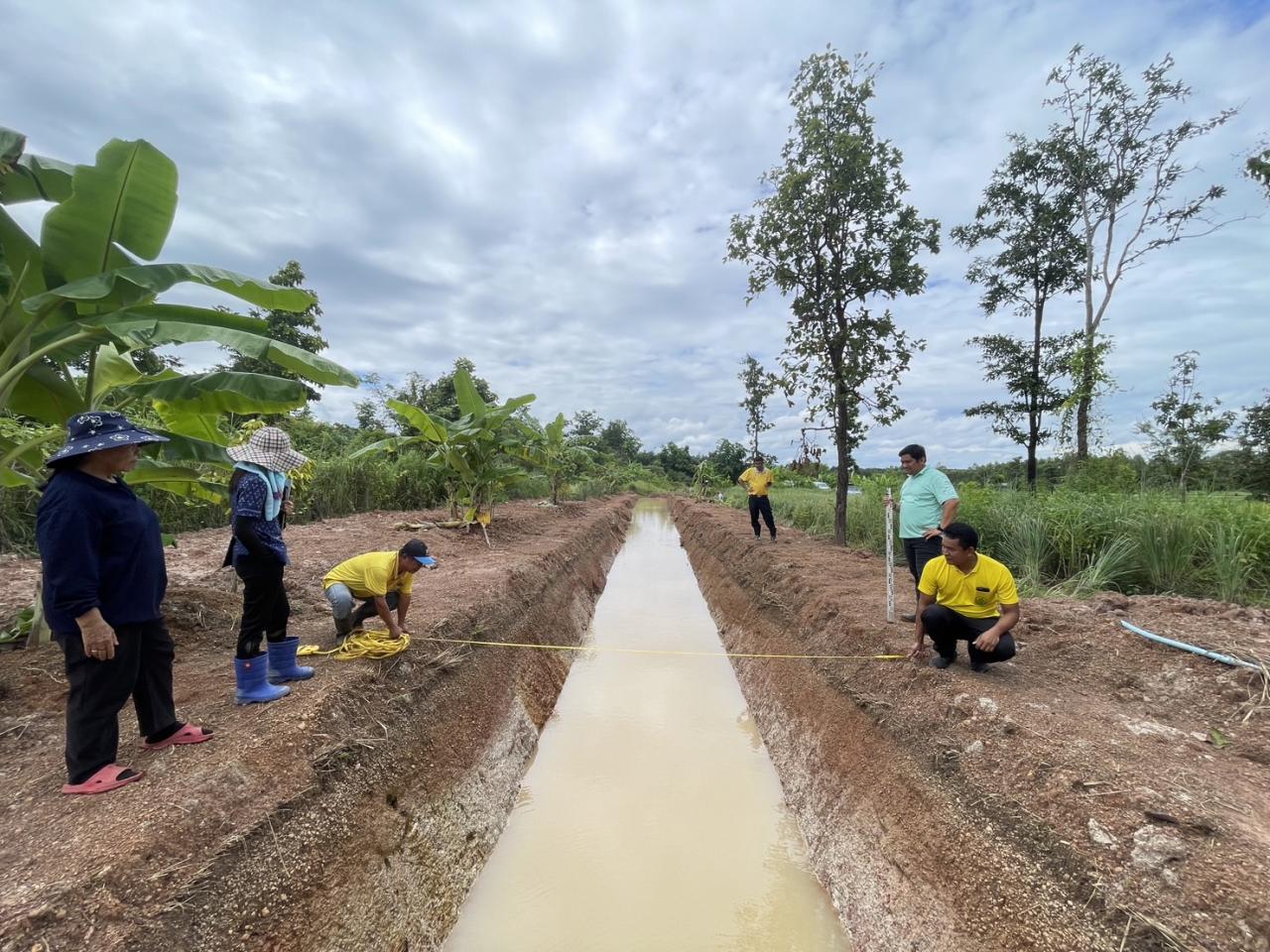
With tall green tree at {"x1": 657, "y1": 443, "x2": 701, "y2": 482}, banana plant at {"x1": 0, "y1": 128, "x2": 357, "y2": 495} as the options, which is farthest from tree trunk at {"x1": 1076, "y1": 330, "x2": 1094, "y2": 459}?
tall green tree at {"x1": 657, "y1": 443, "x2": 701, "y2": 482}

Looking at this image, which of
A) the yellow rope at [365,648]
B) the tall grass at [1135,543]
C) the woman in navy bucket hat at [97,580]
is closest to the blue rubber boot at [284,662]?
the yellow rope at [365,648]

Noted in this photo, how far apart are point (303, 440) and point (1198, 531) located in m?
15.5

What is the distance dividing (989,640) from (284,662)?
15.8ft

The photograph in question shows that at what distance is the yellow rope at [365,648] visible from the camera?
13.5 ft

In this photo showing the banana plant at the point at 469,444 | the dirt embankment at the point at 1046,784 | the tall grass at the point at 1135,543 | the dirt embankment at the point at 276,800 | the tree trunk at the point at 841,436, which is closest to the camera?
the dirt embankment at the point at 276,800

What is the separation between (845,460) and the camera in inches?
389

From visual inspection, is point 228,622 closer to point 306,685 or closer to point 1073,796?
point 306,685

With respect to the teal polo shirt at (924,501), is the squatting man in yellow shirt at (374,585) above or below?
below

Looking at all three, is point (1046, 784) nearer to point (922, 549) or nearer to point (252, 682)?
point (922, 549)

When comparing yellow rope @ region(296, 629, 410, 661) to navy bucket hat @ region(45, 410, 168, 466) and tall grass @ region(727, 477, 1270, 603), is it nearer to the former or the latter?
navy bucket hat @ region(45, 410, 168, 466)

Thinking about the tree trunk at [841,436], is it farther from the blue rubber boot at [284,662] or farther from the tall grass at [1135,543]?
the blue rubber boot at [284,662]

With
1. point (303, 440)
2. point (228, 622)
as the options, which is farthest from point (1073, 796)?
point (303, 440)

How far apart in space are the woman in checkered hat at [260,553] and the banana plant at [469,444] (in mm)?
4531

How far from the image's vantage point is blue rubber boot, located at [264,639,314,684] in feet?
12.1
